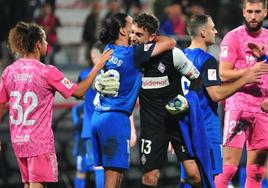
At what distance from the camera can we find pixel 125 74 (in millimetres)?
9969

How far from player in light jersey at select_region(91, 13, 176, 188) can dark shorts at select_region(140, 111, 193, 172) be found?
306 millimetres

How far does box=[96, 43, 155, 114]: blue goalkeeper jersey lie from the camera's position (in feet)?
32.6

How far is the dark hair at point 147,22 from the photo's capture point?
985cm

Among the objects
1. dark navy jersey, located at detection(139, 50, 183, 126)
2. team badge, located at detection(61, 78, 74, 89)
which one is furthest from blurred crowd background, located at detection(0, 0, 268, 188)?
team badge, located at detection(61, 78, 74, 89)

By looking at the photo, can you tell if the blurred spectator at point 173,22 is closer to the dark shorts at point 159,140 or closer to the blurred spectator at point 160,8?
the blurred spectator at point 160,8

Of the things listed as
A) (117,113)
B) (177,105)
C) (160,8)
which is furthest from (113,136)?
(160,8)

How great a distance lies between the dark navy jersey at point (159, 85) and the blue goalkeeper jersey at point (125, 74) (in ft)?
0.38

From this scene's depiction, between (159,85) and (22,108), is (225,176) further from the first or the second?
(22,108)

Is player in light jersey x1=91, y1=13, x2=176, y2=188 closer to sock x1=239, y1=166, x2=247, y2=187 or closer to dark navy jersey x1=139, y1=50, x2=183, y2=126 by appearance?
dark navy jersey x1=139, y1=50, x2=183, y2=126

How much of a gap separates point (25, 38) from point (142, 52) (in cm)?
133

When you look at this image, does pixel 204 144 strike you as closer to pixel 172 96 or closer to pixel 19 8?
pixel 172 96

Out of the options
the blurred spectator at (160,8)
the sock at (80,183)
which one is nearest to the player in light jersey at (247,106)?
the sock at (80,183)

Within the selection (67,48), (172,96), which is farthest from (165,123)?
(67,48)

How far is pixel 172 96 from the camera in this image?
9828 millimetres
